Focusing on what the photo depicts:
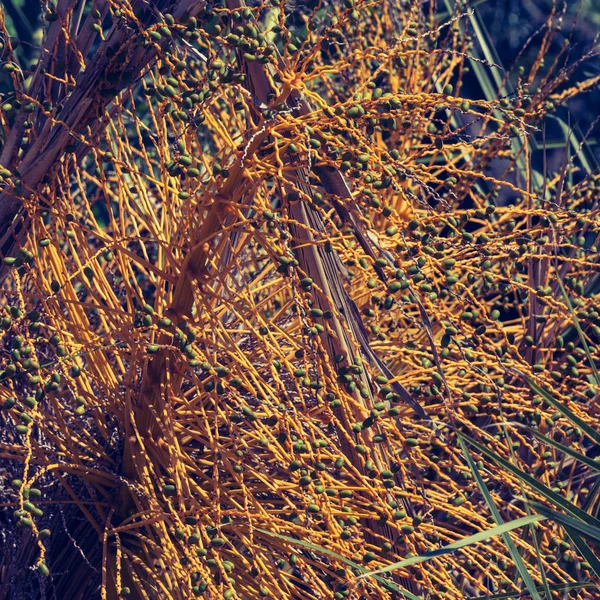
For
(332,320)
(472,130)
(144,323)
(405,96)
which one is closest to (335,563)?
(332,320)

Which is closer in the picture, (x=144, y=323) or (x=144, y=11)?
(x=144, y=323)

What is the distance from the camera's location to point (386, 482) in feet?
4.69

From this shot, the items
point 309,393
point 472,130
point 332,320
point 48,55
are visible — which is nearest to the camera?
point 332,320

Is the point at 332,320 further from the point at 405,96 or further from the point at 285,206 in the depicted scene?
the point at 405,96

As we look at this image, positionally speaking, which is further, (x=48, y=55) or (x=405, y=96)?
(x=48, y=55)

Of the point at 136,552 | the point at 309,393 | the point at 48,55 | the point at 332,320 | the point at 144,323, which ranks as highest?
the point at 48,55

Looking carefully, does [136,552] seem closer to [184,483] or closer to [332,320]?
[184,483]

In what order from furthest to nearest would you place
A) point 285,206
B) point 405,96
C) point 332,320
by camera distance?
point 332,320 → point 285,206 → point 405,96

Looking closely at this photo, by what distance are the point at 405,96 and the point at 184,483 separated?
2.77ft

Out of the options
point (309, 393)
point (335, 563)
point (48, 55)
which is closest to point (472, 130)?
point (309, 393)

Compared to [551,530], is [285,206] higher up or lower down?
higher up

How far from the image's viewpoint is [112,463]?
67.0 inches

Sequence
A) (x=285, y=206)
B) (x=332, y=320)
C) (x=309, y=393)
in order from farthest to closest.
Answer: (x=309, y=393)
(x=332, y=320)
(x=285, y=206)

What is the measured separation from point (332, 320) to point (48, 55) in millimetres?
816
